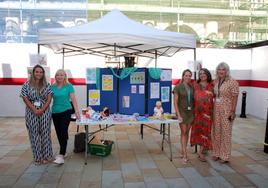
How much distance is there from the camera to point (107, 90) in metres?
4.83

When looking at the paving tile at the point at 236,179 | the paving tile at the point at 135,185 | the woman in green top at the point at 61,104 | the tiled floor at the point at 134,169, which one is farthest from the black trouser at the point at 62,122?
the paving tile at the point at 236,179

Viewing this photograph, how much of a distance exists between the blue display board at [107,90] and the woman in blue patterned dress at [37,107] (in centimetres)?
99

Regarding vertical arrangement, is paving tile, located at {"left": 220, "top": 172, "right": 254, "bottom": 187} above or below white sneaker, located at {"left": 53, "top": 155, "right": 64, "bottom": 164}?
below

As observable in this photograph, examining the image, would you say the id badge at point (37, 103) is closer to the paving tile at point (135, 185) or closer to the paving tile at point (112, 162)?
the paving tile at point (112, 162)

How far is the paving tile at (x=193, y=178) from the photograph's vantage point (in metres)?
3.57

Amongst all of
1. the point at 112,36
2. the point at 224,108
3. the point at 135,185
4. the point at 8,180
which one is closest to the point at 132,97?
the point at 112,36

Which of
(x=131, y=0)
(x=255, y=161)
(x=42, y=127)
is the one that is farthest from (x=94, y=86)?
(x=131, y=0)

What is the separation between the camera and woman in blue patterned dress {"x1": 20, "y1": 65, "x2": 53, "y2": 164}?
12.9ft

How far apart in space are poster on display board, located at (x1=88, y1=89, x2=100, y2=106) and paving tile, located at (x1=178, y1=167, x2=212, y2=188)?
1.91m

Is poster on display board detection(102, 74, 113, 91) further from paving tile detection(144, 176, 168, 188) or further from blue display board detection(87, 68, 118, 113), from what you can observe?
paving tile detection(144, 176, 168, 188)

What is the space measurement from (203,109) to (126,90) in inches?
57.8

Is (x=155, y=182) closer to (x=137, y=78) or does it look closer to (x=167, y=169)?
(x=167, y=169)

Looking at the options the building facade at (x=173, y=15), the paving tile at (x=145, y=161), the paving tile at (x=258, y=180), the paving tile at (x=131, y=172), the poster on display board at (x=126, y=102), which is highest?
the building facade at (x=173, y=15)

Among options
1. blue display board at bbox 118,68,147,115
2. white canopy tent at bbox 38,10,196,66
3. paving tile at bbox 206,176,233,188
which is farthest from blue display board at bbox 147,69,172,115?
paving tile at bbox 206,176,233,188
